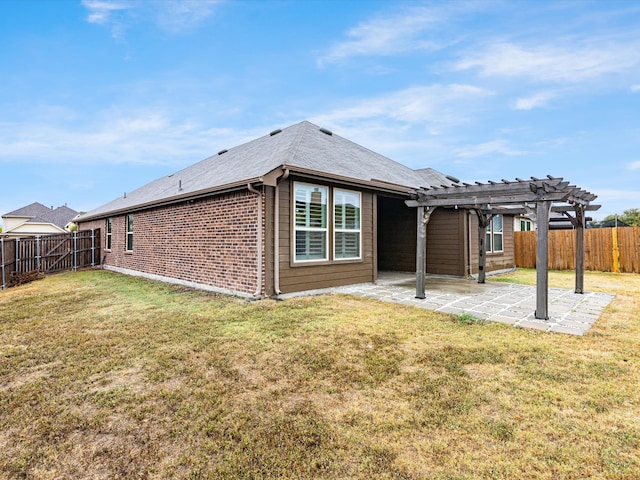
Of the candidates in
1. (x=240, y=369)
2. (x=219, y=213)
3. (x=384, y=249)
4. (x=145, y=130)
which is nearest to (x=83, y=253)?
(x=145, y=130)

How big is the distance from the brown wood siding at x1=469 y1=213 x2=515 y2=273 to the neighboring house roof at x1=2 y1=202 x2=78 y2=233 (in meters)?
40.2

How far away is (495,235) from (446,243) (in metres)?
3.20

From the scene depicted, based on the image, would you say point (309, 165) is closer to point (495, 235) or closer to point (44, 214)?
point (495, 235)

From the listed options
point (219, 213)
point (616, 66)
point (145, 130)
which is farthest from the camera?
point (145, 130)

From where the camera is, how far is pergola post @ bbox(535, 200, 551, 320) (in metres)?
5.30

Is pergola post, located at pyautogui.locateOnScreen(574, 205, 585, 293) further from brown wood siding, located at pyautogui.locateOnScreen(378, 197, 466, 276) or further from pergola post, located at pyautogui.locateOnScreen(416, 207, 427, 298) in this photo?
pergola post, located at pyautogui.locateOnScreen(416, 207, 427, 298)

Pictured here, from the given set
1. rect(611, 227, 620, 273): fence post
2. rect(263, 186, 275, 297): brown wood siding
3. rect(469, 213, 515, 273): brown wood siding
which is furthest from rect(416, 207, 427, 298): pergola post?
rect(611, 227, 620, 273): fence post

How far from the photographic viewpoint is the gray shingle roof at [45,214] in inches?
Result: 1452

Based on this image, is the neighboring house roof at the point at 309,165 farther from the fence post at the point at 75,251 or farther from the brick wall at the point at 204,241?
the fence post at the point at 75,251

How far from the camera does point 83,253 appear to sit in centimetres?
1574

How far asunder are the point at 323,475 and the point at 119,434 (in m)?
1.50

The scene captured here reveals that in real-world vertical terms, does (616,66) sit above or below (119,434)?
above

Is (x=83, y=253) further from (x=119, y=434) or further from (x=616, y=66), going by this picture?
(x=616, y=66)

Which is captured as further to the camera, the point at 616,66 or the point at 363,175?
the point at 616,66
